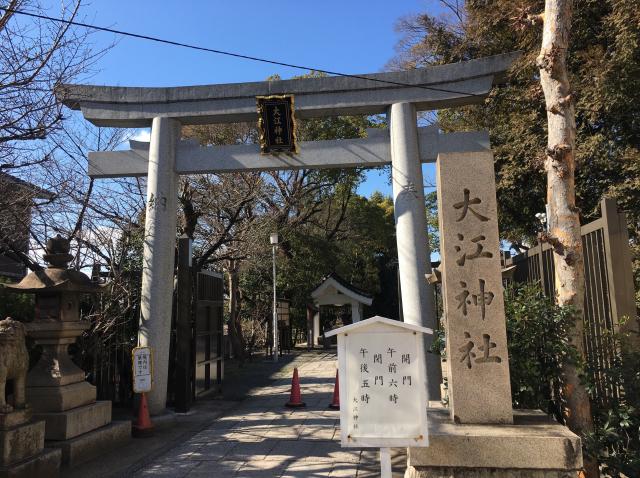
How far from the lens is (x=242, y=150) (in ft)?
30.7

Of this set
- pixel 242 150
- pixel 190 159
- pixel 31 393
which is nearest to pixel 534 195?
pixel 242 150

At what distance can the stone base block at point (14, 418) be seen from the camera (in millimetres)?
5164

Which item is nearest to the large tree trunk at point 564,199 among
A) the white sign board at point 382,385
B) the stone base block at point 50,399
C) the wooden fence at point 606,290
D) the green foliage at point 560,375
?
the green foliage at point 560,375

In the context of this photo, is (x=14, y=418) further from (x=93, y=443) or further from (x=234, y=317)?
(x=234, y=317)

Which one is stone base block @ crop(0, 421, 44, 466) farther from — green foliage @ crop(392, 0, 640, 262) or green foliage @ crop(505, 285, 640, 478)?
green foliage @ crop(392, 0, 640, 262)

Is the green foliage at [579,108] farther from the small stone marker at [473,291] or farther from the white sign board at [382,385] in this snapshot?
the white sign board at [382,385]

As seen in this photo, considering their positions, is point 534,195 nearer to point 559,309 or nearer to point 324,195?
point 559,309

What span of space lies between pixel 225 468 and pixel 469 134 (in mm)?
6927

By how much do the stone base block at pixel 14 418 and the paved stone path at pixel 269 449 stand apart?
1.45m

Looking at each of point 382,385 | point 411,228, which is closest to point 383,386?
point 382,385

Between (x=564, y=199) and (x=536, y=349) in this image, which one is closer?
(x=536, y=349)

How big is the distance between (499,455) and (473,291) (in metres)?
1.40

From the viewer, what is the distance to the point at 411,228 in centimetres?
893

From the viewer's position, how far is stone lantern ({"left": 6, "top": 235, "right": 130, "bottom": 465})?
20.5ft
